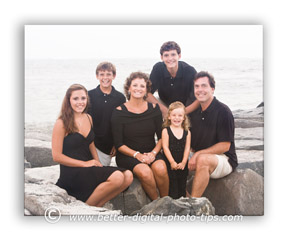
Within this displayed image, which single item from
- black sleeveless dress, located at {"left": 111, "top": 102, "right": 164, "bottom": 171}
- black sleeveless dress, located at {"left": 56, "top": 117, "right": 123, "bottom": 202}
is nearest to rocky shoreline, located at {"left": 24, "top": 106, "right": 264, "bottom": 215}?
black sleeveless dress, located at {"left": 56, "top": 117, "right": 123, "bottom": 202}

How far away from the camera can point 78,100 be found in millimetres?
4047

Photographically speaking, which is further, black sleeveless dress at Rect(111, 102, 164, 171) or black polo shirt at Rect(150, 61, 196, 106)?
black polo shirt at Rect(150, 61, 196, 106)

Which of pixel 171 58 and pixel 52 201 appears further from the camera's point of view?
pixel 171 58

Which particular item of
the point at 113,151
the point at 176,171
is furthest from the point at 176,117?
the point at 113,151

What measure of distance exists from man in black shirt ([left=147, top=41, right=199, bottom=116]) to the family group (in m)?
0.01

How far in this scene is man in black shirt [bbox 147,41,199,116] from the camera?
4.11 meters

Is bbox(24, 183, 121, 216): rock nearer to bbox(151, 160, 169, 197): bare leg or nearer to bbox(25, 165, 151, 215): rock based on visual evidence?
bbox(25, 165, 151, 215): rock

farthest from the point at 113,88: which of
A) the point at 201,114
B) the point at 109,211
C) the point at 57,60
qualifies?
the point at 109,211

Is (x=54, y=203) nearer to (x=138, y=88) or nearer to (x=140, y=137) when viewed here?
(x=140, y=137)

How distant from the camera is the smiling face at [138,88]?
403 cm

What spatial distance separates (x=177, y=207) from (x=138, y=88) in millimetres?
1305

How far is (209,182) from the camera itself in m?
4.08

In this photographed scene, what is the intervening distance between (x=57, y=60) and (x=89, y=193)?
4.88 ft

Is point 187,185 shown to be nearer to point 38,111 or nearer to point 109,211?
point 109,211
